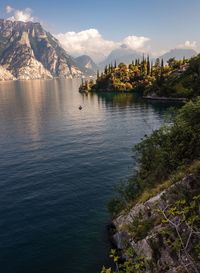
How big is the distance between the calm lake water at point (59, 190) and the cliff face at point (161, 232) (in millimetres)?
6204

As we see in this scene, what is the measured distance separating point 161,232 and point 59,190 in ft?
96.2

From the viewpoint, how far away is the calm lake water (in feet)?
101

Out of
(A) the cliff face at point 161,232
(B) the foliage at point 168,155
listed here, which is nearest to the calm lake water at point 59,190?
(B) the foliage at point 168,155

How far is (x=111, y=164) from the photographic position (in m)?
58.9

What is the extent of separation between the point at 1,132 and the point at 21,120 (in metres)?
22.4

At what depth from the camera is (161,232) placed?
20203mm

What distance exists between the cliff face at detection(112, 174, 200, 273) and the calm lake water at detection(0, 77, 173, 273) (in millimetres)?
6204

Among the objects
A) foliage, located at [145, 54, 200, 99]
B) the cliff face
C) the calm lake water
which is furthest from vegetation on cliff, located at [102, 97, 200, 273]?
foliage, located at [145, 54, 200, 99]

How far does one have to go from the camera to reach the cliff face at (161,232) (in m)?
19.8

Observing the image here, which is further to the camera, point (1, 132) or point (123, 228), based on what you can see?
point (1, 132)

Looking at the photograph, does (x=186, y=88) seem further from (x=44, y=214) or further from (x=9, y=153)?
(x=44, y=214)

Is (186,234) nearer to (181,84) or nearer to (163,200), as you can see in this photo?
(163,200)

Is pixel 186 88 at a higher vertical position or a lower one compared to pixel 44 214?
higher

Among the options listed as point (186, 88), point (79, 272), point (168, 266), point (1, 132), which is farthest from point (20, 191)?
point (186, 88)
